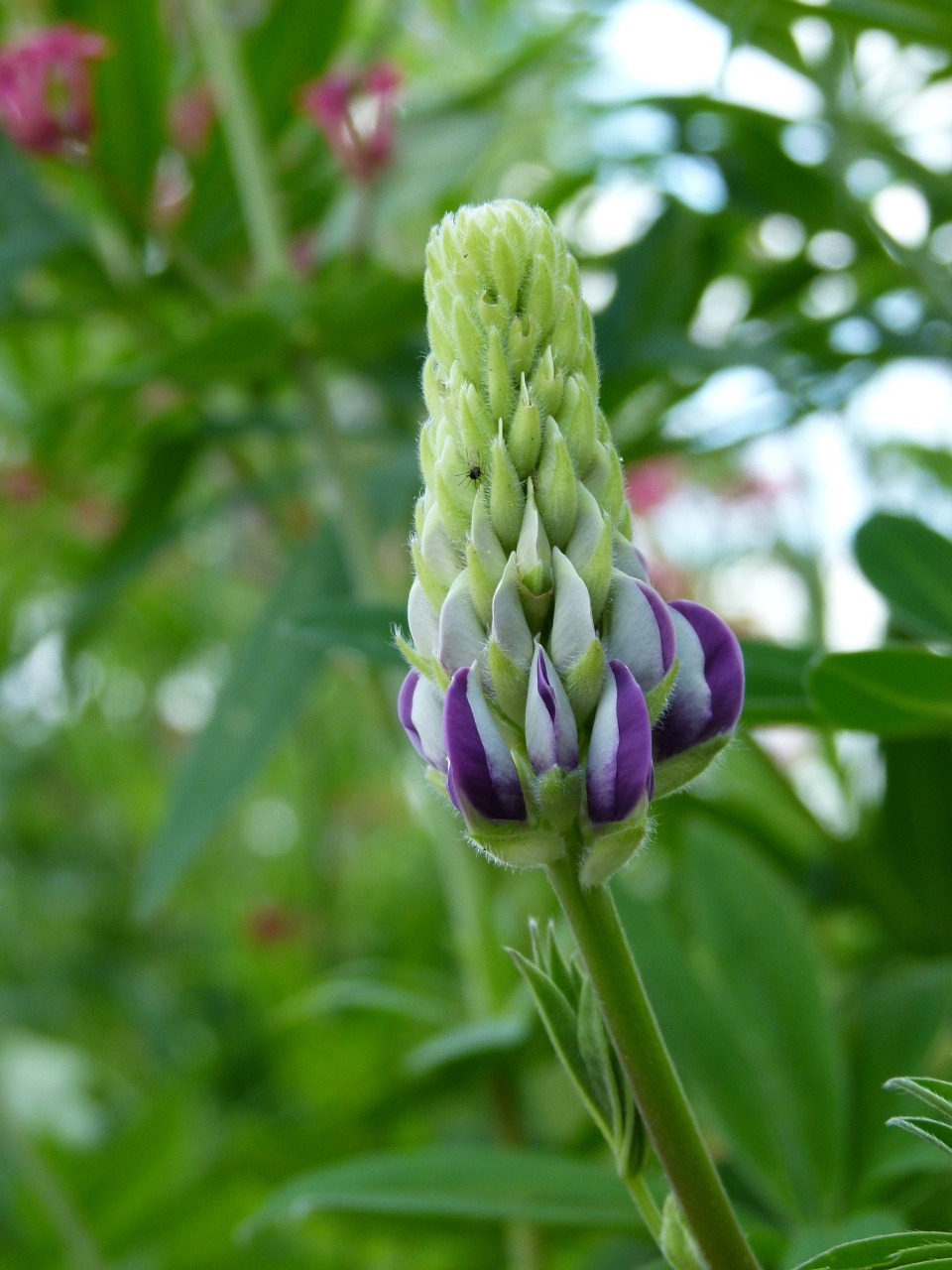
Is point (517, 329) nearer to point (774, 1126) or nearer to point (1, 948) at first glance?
point (774, 1126)

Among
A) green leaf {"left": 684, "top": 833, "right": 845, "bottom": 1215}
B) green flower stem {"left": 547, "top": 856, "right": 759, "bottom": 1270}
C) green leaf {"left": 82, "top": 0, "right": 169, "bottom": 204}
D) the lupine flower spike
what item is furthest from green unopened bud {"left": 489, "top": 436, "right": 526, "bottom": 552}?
green leaf {"left": 82, "top": 0, "right": 169, "bottom": 204}

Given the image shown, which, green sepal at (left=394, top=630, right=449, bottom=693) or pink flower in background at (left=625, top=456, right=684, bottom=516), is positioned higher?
green sepal at (left=394, top=630, right=449, bottom=693)

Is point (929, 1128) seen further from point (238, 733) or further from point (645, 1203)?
point (238, 733)

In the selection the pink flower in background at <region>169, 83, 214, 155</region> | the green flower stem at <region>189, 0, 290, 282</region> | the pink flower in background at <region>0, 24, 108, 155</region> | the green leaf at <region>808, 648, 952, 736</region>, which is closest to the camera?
the green leaf at <region>808, 648, 952, 736</region>

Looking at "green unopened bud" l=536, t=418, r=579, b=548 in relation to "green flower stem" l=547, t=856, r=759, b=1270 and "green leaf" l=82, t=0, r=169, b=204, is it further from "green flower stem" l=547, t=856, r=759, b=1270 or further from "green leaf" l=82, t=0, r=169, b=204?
"green leaf" l=82, t=0, r=169, b=204

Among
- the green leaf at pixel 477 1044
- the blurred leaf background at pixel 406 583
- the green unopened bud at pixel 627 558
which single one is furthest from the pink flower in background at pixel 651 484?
the green unopened bud at pixel 627 558

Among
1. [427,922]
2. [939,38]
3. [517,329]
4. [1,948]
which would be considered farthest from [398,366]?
[1,948]

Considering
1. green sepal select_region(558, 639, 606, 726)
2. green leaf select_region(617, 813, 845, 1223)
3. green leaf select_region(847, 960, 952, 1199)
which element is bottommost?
green leaf select_region(847, 960, 952, 1199)
